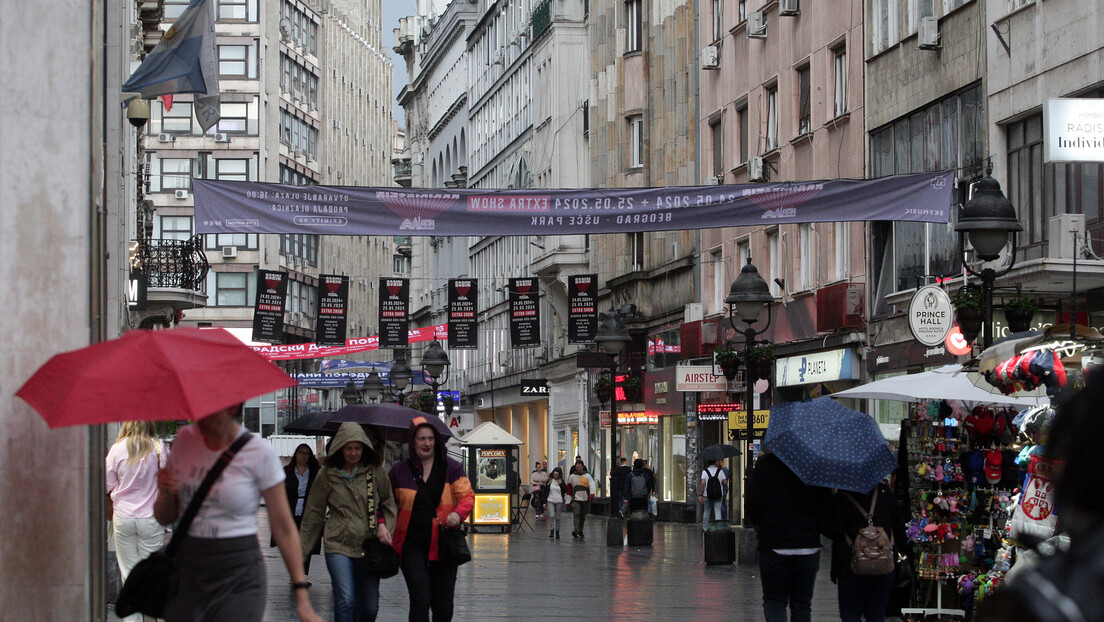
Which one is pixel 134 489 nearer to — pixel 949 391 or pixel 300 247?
pixel 949 391

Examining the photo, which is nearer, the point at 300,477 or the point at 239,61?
the point at 300,477

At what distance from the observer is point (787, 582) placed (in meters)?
11.2

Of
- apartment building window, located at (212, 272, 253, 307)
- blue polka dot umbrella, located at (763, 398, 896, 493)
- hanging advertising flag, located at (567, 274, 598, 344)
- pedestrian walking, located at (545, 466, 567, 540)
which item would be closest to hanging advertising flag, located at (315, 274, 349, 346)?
hanging advertising flag, located at (567, 274, 598, 344)

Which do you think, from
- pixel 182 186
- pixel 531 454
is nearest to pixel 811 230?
pixel 531 454

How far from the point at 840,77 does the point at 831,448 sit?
24.0m

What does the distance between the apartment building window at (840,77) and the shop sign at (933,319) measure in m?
11.0

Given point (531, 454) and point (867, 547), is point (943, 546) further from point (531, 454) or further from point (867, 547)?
point (531, 454)

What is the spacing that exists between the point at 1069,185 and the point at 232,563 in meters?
19.2

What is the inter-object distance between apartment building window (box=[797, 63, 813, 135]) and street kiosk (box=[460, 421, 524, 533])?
963 centimetres

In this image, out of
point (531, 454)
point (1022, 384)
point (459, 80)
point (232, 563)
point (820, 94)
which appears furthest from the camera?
point (459, 80)

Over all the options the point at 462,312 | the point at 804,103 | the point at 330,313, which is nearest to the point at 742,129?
the point at 804,103

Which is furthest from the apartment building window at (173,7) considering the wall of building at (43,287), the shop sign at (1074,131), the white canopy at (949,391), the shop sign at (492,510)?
the wall of building at (43,287)

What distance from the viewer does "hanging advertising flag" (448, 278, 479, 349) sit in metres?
49.6

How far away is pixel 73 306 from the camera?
405 inches
